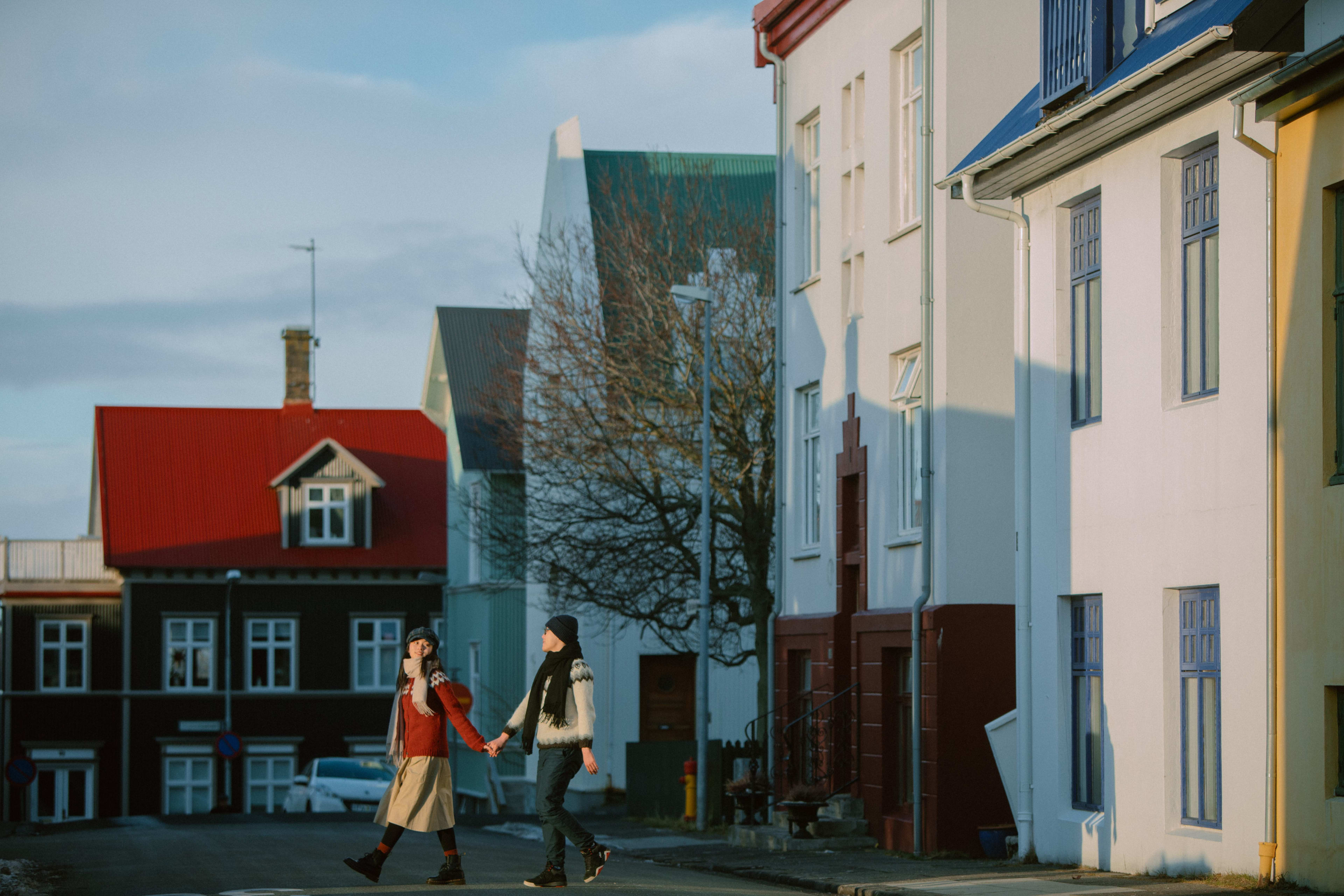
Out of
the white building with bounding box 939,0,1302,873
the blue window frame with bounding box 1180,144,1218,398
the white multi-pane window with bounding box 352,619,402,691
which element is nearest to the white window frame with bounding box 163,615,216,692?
the white multi-pane window with bounding box 352,619,402,691

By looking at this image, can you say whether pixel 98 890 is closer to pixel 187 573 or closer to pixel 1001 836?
pixel 1001 836

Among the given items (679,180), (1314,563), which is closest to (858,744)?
(1314,563)

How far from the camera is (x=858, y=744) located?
20.8 metres

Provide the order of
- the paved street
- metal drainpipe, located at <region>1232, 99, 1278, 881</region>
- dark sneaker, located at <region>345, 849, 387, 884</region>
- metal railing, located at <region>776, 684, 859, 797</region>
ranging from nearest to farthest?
1. metal drainpipe, located at <region>1232, 99, 1278, 881</region>
2. dark sneaker, located at <region>345, 849, 387, 884</region>
3. the paved street
4. metal railing, located at <region>776, 684, 859, 797</region>

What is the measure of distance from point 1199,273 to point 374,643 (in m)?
38.4

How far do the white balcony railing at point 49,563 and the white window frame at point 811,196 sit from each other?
30887 mm

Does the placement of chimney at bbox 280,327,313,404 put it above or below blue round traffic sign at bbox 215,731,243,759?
above

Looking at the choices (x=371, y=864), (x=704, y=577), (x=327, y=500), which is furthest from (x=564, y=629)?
(x=327, y=500)

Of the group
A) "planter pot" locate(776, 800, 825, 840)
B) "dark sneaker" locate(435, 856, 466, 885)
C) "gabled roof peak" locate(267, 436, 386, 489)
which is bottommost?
"planter pot" locate(776, 800, 825, 840)

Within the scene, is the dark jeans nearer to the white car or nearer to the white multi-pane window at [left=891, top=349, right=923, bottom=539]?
the white multi-pane window at [left=891, top=349, right=923, bottom=539]

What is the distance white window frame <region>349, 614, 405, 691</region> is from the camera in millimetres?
49375

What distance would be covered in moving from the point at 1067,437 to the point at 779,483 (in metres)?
8.68

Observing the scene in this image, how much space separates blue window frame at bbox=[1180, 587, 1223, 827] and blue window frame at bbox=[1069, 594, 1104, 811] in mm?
1352

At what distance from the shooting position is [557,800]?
1292 centimetres
